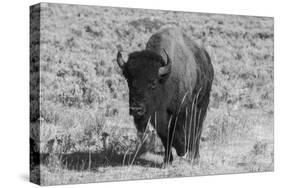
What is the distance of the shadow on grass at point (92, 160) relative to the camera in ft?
36.8

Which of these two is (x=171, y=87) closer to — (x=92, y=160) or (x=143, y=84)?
Result: (x=143, y=84)

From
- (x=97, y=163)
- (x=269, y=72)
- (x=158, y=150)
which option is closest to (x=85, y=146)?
(x=97, y=163)

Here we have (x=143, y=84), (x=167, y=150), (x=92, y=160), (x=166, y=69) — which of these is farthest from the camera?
(x=167, y=150)

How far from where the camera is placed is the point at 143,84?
461 inches

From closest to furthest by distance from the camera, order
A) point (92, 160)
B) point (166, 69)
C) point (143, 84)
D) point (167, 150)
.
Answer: point (92, 160) → point (143, 84) → point (166, 69) → point (167, 150)

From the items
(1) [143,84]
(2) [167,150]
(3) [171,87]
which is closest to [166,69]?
(3) [171,87]

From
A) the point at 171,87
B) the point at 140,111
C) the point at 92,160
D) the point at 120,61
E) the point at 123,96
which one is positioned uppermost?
the point at 120,61

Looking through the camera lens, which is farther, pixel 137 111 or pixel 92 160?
pixel 137 111

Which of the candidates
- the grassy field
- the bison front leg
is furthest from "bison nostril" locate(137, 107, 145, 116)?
the bison front leg

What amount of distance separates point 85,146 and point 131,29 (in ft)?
6.64

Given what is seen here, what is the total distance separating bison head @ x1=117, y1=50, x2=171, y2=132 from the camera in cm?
1172

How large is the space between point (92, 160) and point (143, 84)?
143cm

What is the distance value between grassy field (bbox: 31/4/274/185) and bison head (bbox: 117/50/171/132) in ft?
0.40

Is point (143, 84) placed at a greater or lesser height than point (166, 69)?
lesser
